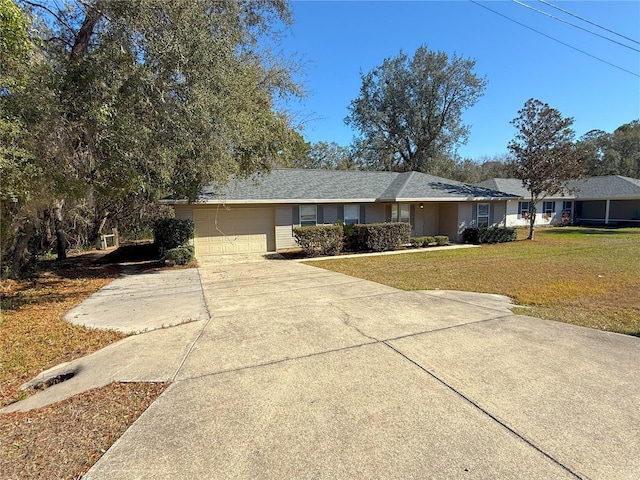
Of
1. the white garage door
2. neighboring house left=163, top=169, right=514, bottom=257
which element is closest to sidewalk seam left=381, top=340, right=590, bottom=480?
neighboring house left=163, top=169, right=514, bottom=257

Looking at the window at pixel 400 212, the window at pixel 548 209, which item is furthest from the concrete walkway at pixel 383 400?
the window at pixel 548 209

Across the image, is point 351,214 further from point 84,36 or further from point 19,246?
point 19,246

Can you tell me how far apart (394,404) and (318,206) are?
1386 centimetres

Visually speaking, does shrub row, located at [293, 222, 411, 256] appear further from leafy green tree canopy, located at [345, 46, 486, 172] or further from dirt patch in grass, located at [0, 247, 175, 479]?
leafy green tree canopy, located at [345, 46, 486, 172]

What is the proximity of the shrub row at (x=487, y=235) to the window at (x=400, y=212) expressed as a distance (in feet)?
10.7

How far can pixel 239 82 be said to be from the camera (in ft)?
26.6

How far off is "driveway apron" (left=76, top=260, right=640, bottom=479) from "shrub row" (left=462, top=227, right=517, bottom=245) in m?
13.6

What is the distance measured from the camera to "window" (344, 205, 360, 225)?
17.3 m

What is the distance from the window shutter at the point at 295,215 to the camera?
644 inches

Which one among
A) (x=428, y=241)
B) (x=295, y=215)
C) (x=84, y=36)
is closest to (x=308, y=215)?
(x=295, y=215)

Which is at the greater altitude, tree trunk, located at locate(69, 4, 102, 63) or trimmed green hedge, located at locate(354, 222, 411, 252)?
tree trunk, located at locate(69, 4, 102, 63)

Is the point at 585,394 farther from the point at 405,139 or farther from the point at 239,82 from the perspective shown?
the point at 405,139

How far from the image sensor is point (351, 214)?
17484mm

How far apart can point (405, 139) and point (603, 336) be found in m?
30.6
